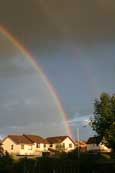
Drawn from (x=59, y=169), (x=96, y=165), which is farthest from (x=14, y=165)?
(x=96, y=165)

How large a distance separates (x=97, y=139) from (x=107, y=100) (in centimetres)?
568

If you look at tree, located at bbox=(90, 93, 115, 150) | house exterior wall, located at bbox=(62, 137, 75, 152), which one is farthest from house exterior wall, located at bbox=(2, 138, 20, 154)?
tree, located at bbox=(90, 93, 115, 150)

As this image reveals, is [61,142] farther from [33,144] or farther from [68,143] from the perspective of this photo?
[33,144]

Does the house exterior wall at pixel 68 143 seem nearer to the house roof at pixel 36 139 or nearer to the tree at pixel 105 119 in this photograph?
the house roof at pixel 36 139

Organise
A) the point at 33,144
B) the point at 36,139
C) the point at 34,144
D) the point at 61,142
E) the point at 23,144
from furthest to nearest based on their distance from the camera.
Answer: the point at 36,139 < the point at 61,142 < the point at 34,144 < the point at 33,144 < the point at 23,144

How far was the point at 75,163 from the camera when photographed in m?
39.1

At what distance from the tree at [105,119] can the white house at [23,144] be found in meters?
71.4

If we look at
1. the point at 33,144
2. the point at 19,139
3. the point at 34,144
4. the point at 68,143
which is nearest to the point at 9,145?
the point at 19,139

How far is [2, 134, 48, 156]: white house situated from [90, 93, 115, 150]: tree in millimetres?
71389

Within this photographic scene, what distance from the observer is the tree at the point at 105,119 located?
57.1 meters

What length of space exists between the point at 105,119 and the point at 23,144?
7855 centimetres

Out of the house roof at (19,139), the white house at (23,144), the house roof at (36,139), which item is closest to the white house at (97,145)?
the white house at (23,144)

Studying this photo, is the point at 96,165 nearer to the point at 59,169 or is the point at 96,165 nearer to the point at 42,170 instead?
the point at 59,169

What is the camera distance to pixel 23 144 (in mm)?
134125
